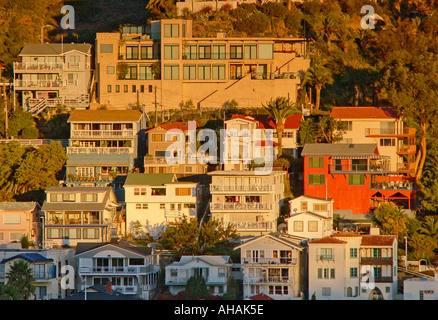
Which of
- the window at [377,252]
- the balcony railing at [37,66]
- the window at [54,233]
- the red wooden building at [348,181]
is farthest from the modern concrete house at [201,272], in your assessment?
the balcony railing at [37,66]

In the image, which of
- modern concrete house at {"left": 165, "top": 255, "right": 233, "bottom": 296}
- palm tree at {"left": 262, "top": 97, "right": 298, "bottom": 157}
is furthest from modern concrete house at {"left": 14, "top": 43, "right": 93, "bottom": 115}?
modern concrete house at {"left": 165, "top": 255, "right": 233, "bottom": 296}

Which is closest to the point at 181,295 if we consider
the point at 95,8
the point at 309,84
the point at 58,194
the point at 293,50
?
the point at 58,194

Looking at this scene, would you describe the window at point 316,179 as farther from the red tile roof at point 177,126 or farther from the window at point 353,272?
the red tile roof at point 177,126

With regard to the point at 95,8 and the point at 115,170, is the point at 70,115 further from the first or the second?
the point at 95,8

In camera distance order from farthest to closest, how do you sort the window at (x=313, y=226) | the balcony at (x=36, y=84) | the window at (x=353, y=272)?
the balcony at (x=36, y=84) → the window at (x=313, y=226) → the window at (x=353, y=272)

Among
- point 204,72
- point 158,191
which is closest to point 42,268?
point 158,191
